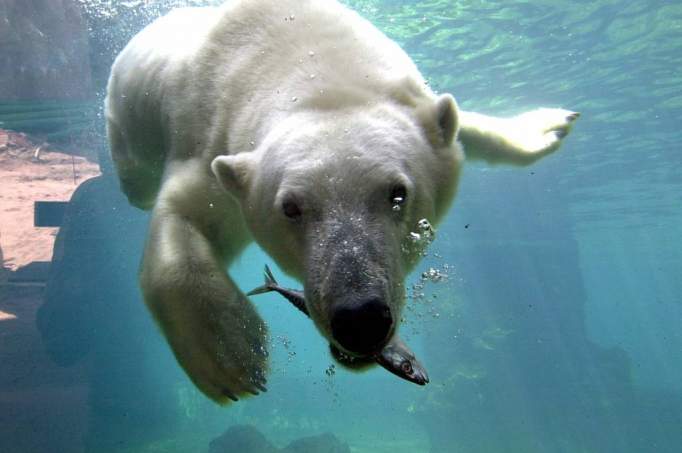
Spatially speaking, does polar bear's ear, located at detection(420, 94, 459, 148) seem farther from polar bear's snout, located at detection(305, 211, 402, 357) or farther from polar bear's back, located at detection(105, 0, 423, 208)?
polar bear's snout, located at detection(305, 211, 402, 357)

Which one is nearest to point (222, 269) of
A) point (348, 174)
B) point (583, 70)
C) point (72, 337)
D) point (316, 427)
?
point (348, 174)

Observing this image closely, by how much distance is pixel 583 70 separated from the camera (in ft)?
48.2

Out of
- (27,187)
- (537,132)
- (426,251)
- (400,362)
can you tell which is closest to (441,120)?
(426,251)

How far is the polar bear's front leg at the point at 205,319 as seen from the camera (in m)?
2.14

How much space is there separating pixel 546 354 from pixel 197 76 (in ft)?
77.8

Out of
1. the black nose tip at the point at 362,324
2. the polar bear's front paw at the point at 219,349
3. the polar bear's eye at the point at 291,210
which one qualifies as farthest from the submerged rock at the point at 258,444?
the black nose tip at the point at 362,324

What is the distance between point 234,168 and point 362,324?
0.87m

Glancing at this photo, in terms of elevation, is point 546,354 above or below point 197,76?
below

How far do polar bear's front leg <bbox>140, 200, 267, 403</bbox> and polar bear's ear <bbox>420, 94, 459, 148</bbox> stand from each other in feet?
3.16

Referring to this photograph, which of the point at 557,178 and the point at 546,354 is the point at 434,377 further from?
the point at 557,178

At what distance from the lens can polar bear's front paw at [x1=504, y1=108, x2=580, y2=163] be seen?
121 inches

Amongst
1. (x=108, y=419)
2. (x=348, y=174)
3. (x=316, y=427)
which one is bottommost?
(x=316, y=427)

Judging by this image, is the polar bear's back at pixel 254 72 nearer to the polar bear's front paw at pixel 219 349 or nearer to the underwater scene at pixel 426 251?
the underwater scene at pixel 426 251

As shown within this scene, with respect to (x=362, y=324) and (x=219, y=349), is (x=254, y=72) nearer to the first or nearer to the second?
(x=219, y=349)
